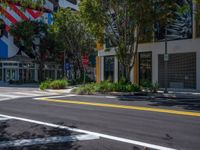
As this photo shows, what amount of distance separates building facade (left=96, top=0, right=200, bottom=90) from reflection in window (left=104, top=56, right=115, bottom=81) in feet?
11.7

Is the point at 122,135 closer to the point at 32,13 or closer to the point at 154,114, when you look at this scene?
the point at 154,114

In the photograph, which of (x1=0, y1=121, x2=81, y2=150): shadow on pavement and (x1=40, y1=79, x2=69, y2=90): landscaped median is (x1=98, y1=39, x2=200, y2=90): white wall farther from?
(x1=0, y1=121, x2=81, y2=150): shadow on pavement

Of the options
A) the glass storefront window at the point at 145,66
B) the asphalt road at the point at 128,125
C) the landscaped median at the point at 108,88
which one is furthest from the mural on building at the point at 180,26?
the asphalt road at the point at 128,125

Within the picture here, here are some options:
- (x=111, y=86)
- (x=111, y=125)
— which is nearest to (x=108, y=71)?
(x=111, y=86)

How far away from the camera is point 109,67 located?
131 feet

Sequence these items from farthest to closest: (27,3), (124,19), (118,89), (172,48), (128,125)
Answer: (172,48) < (124,19) < (118,89) < (128,125) < (27,3)

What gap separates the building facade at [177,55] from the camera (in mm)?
30709

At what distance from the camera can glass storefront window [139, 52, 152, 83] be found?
114ft

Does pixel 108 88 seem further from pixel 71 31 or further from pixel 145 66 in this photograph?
pixel 71 31

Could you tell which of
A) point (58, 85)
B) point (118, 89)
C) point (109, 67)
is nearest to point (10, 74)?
point (58, 85)

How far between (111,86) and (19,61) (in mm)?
41994

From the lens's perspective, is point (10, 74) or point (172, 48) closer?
point (172, 48)

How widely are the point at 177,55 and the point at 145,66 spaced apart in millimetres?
4089

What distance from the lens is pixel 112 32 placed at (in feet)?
101
